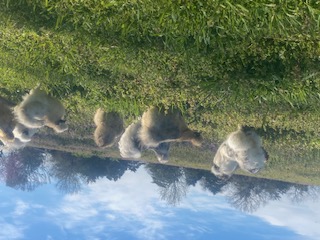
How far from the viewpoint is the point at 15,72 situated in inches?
272

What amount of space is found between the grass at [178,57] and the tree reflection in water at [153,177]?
515 centimetres

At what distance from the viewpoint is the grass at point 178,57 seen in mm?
3993

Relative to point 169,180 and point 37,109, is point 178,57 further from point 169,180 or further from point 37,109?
point 169,180

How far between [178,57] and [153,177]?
8.69 meters

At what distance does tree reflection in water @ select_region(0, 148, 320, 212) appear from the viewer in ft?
42.4

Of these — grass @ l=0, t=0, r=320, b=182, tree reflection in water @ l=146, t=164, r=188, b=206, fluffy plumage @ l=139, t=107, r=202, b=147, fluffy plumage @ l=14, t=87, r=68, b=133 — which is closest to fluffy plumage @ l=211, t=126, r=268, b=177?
grass @ l=0, t=0, r=320, b=182

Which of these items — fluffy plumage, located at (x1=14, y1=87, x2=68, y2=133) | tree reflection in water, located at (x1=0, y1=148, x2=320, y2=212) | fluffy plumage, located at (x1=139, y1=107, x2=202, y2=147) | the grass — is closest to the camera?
the grass

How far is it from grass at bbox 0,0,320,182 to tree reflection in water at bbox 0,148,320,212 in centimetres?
515

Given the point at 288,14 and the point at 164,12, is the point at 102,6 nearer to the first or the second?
the point at 164,12

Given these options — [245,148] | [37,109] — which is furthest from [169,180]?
[37,109]

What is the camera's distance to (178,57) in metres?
5.29

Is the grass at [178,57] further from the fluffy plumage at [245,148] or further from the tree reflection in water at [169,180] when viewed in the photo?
the tree reflection in water at [169,180]

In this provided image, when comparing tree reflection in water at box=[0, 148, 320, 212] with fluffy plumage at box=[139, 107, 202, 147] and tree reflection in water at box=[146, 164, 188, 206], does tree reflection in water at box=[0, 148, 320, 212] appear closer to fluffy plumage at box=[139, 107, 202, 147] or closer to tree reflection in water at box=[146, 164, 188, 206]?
tree reflection in water at box=[146, 164, 188, 206]

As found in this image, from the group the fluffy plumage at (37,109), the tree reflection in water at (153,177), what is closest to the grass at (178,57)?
the fluffy plumage at (37,109)
